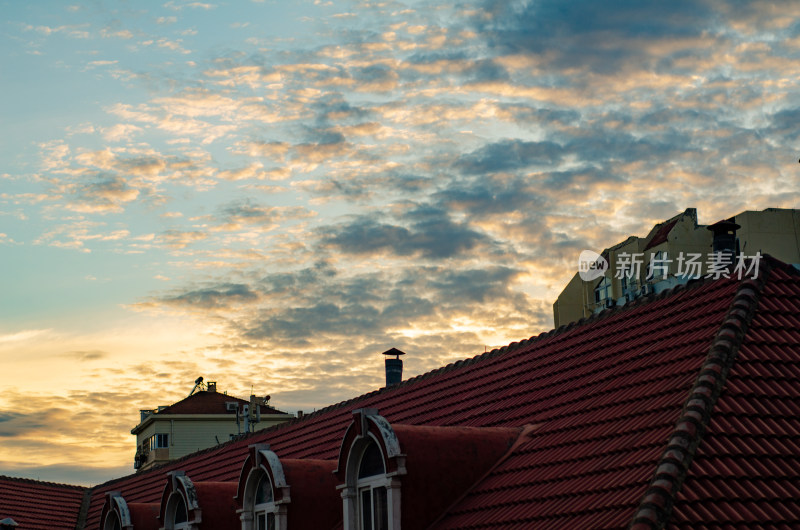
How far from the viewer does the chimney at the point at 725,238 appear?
61.5 feet

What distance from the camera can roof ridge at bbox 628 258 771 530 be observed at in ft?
39.2

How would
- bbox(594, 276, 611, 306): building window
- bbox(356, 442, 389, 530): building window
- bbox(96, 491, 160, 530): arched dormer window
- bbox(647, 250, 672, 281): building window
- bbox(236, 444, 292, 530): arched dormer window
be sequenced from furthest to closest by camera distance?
1. bbox(594, 276, 611, 306): building window
2. bbox(647, 250, 672, 281): building window
3. bbox(96, 491, 160, 530): arched dormer window
4. bbox(236, 444, 292, 530): arched dormer window
5. bbox(356, 442, 389, 530): building window

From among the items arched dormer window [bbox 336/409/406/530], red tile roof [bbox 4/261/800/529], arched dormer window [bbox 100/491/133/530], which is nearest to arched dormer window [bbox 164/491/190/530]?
arched dormer window [bbox 100/491/133/530]

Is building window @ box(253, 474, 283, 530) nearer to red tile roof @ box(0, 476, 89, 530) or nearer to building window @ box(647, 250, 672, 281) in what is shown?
red tile roof @ box(0, 476, 89, 530)

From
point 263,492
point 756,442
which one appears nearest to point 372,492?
point 263,492

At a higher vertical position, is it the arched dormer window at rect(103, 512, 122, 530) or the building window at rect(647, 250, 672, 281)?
the building window at rect(647, 250, 672, 281)

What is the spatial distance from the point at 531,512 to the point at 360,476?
142 inches

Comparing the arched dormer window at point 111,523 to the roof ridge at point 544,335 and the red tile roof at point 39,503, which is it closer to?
the roof ridge at point 544,335

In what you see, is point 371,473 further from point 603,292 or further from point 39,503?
point 603,292

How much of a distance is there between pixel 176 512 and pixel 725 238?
511 inches

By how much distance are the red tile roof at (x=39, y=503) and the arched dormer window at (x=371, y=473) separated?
2015cm

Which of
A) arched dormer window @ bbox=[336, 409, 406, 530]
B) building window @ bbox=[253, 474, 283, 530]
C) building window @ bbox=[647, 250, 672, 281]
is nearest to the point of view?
arched dormer window @ bbox=[336, 409, 406, 530]

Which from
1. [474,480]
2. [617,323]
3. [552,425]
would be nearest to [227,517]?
[474,480]

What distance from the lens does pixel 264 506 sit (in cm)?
1925
